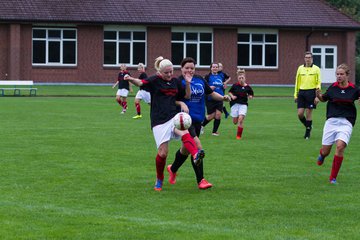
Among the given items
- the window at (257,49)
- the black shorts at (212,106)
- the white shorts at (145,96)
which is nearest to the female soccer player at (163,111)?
the black shorts at (212,106)

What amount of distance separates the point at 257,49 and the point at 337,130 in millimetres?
47339

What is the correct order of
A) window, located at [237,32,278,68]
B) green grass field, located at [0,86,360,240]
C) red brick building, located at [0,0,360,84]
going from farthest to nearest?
1. window, located at [237,32,278,68]
2. red brick building, located at [0,0,360,84]
3. green grass field, located at [0,86,360,240]

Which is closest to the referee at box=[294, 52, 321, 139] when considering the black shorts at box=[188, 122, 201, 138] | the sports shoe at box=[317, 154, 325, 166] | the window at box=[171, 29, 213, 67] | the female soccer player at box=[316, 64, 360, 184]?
the sports shoe at box=[317, 154, 325, 166]

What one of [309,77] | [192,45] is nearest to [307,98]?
[309,77]

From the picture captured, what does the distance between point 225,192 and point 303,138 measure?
992 centimetres

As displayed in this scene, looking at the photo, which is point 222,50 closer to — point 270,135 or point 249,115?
point 249,115

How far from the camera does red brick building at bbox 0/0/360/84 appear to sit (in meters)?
55.5

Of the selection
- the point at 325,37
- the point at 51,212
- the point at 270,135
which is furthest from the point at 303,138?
the point at 325,37

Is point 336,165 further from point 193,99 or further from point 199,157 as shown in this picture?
point 199,157

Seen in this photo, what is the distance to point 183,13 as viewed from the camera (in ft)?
192

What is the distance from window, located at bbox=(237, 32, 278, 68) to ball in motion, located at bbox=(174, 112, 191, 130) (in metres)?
48.3

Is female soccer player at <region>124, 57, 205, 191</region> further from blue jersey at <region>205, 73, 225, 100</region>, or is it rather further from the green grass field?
blue jersey at <region>205, 73, 225, 100</region>

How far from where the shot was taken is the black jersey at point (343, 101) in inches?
550

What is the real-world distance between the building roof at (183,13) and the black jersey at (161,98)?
42.5 m
